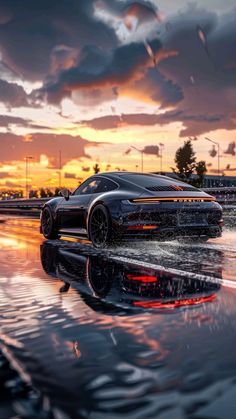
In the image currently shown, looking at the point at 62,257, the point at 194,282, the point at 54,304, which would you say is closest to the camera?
the point at 54,304

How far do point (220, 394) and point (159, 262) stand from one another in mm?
4836

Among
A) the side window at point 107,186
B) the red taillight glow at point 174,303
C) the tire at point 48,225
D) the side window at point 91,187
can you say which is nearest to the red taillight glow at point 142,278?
the red taillight glow at point 174,303

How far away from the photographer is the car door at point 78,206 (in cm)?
1027

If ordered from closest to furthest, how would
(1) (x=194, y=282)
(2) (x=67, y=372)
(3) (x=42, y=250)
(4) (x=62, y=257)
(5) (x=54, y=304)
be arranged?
1. (2) (x=67, y=372)
2. (5) (x=54, y=304)
3. (1) (x=194, y=282)
4. (4) (x=62, y=257)
5. (3) (x=42, y=250)

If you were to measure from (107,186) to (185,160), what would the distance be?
3637 inches

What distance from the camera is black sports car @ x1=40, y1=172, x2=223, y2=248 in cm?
869

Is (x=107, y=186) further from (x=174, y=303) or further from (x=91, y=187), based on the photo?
(x=174, y=303)

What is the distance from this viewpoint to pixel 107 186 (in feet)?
33.0

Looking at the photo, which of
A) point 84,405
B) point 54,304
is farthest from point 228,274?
point 84,405

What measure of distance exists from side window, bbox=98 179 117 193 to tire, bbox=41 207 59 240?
6.27 feet

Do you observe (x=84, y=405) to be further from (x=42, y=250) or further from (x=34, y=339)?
(x=42, y=250)

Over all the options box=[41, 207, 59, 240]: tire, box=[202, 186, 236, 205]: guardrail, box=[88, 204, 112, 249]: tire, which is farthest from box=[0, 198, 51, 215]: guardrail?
box=[88, 204, 112, 249]: tire

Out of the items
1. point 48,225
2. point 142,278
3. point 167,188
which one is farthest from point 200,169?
point 142,278

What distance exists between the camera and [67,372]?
2.81 metres
